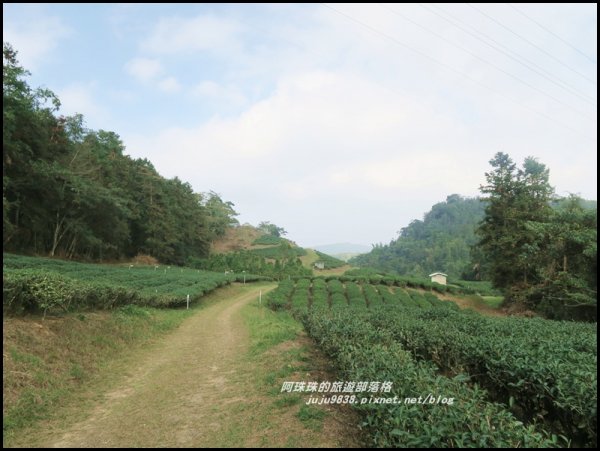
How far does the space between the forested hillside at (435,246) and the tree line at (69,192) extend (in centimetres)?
5204

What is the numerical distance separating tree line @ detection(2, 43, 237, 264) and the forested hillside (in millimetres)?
52037

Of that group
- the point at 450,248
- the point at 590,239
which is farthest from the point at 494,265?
the point at 450,248

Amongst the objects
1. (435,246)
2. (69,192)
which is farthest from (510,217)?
(435,246)

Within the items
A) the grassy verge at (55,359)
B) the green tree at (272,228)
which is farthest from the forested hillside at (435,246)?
the grassy verge at (55,359)

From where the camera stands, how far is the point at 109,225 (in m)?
34.1

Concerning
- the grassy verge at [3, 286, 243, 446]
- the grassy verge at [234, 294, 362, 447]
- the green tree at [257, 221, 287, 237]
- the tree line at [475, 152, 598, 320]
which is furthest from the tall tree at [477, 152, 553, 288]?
the green tree at [257, 221, 287, 237]

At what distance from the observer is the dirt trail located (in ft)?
15.4

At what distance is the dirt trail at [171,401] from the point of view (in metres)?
4.71

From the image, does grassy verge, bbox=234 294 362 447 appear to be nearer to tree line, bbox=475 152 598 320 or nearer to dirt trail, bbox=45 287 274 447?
dirt trail, bbox=45 287 274 447

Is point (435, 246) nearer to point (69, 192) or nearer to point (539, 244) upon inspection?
point (539, 244)

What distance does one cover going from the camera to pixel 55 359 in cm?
701

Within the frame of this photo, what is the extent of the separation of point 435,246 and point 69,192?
3235 inches

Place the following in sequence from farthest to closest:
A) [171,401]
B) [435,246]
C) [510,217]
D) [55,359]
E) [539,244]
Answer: [435,246]
[510,217]
[539,244]
[55,359]
[171,401]

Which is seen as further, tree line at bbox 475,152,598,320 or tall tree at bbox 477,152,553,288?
tall tree at bbox 477,152,553,288
